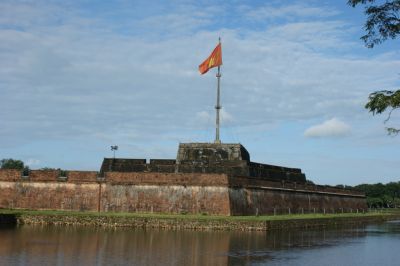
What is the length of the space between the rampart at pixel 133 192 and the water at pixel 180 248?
3.95 m

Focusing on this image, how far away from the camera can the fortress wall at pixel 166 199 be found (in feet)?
71.5

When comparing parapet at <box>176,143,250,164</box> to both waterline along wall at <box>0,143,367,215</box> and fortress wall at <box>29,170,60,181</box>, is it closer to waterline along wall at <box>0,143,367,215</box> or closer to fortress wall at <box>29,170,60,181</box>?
waterline along wall at <box>0,143,367,215</box>

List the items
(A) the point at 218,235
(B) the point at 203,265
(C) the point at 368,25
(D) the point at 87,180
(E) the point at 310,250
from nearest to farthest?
(C) the point at 368,25, (B) the point at 203,265, (E) the point at 310,250, (A) the point at 218,235, (D) the point at 87,180

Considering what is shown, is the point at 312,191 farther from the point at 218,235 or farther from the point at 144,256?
the point at 144,256

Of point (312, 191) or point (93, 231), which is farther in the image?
point (312, 191)

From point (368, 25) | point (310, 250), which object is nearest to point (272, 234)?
point (310, 250)

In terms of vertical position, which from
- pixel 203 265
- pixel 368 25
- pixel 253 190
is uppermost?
pixel 368 25

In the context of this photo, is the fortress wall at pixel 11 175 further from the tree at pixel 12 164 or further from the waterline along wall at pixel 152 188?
the tree at pixel 12 164

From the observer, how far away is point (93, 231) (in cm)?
1738

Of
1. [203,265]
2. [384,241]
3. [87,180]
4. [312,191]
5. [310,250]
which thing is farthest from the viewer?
[312,191]

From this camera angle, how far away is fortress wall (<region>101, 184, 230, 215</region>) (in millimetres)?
21797

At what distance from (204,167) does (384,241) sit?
8.46 metres

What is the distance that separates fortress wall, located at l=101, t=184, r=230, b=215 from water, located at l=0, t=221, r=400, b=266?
12.6ft

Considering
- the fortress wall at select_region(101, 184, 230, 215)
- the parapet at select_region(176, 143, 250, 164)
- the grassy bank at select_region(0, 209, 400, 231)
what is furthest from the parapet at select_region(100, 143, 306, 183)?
the grassy bank at select_region(0, 209, 400, 231)
